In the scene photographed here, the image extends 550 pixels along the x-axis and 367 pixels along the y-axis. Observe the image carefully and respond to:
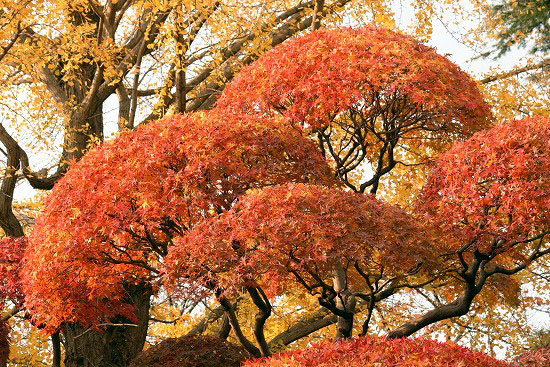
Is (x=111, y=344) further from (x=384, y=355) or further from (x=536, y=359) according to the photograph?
(x=384, y=355)

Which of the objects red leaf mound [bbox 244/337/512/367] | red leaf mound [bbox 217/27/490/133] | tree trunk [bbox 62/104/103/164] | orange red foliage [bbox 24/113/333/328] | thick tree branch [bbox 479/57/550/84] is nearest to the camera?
red leaf mound [bbox 244/337/512/367]

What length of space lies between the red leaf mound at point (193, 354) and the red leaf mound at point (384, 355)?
6.08ft

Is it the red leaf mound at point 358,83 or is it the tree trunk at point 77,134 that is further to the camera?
the tree trunk at point 77,134

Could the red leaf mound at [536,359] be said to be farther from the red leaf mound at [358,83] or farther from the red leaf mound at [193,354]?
the red leaf mound at [193,354]

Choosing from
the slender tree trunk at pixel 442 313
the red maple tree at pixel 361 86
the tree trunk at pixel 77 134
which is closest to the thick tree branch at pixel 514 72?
the red maple tree at pixel 361 86

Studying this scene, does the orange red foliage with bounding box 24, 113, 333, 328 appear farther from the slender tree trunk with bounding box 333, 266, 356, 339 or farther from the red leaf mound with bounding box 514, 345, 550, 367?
the red leaf mound with bounding box 514, 345, 550, 367

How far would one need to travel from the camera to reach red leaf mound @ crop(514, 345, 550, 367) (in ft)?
23.4

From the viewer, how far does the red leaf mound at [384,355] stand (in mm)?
5090

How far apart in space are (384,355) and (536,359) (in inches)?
111

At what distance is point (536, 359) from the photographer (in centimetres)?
722

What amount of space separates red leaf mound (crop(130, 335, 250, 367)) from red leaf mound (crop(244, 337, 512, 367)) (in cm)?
185

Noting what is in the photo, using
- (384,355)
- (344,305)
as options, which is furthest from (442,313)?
(384,355)

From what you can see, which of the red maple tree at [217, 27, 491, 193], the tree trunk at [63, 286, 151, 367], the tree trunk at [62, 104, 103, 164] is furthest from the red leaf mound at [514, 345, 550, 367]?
the tree trunk at [62, 104, 103, 164]

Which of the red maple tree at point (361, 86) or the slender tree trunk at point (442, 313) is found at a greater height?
the red maple tree at point (361, 86)
